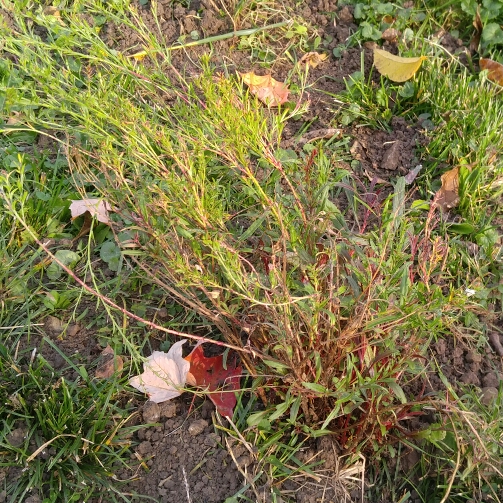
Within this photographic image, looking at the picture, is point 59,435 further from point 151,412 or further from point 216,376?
point 216,376

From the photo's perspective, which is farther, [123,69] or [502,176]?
[502,176]

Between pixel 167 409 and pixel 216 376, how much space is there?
0.20 meters

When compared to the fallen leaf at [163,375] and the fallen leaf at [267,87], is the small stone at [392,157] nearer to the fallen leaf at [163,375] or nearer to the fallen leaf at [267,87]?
the fallen leaf at [267,87]

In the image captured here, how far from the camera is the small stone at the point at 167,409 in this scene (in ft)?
7.47

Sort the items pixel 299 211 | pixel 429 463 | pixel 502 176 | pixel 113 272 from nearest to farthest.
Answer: pixel 299 211 → pixel 429 463 → pixel 113 272 → pixel 502 176

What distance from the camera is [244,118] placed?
6.07 feet

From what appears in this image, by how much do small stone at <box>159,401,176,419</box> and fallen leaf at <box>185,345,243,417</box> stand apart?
10 cm

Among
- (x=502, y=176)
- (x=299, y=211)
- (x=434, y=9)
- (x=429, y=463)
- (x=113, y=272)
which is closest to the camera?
(x=299, y=211)

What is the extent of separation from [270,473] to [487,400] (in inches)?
31.4

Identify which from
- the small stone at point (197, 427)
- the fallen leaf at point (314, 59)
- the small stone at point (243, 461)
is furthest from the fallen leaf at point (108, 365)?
the fallen leaf at point (314, 59)

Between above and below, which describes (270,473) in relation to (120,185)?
below

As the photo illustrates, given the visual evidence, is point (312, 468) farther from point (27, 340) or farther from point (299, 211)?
point (27, 340)

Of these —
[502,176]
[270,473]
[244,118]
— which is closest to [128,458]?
[270,473]

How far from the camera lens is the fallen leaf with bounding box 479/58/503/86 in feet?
10.7
